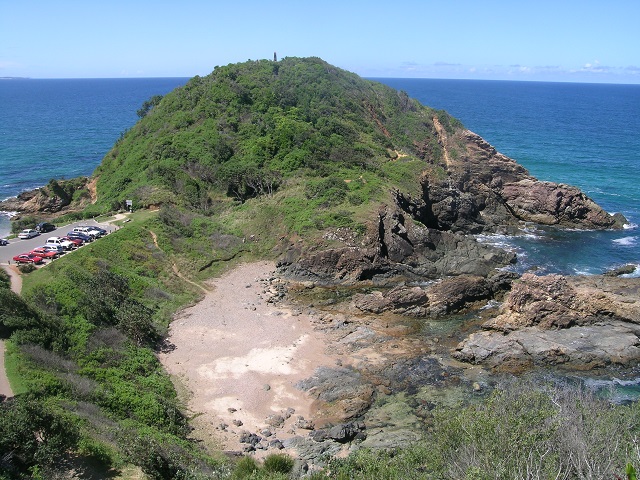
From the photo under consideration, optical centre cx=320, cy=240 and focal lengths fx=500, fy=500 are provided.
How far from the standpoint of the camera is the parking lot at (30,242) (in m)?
43.0

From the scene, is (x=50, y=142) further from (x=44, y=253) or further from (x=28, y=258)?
(x=28, y=258)

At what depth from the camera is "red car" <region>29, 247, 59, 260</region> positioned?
41.6 meters

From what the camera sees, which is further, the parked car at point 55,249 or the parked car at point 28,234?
the parked car at point 28,234

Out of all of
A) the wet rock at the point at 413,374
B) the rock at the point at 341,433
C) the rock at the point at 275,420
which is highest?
the wet rock at the point at 413,374

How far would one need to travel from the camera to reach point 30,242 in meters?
47.1

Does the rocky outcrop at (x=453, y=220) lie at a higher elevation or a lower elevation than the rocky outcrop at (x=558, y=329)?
higher

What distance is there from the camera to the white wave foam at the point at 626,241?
Answer: 59.1m

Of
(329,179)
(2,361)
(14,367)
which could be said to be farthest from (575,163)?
(2,361)

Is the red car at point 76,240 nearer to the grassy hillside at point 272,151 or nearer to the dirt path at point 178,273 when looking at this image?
the dirt path at point 178,273

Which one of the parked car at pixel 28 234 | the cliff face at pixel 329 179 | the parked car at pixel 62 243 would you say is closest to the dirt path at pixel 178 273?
the parked car at pixel 62 243

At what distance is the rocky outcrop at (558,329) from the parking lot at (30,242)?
37112mm

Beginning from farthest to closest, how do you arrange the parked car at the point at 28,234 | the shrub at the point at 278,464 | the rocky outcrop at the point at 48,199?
the rocky outcrop at the point at 48,199 → the parked car at the point at 28,234 → the shrub at the point at 278,464

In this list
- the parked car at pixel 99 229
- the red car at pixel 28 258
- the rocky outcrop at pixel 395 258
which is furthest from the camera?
the parked car at pixel 99 229

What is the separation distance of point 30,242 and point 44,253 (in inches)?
266
